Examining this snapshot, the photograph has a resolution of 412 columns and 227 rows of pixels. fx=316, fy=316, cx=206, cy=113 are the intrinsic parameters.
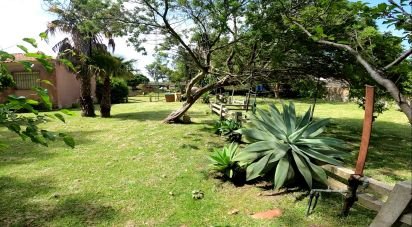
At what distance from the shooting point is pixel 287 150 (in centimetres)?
546

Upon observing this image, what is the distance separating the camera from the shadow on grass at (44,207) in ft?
14.8

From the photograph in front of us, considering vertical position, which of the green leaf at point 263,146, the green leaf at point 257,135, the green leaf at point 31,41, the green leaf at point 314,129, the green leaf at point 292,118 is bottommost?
the green leaf at point 263,146

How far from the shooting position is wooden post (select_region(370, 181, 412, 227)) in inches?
52.3

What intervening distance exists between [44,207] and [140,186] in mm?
1594

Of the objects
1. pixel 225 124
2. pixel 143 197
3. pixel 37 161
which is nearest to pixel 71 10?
pixel 37 161

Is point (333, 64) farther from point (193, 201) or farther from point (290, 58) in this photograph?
point (193, 201)

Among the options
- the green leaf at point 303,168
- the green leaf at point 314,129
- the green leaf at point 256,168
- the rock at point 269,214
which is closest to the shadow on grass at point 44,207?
the rock at point 269,214

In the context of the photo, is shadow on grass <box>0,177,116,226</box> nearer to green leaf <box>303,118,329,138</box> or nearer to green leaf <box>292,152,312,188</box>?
green leaf <box>292,152,312,188</box>

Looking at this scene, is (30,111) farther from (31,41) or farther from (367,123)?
(367,123)

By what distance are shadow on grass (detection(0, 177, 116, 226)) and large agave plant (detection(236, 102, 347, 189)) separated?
2.57 meters

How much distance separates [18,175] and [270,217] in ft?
16.4

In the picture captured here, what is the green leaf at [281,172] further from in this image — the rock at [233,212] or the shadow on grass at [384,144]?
the shadow on grass at [384,144]

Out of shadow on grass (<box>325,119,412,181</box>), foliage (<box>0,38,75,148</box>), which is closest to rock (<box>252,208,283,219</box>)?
shadow on grass (<box>325,119,412,181</box>)

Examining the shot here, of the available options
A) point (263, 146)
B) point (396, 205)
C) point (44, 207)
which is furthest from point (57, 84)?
point (396, 205)
